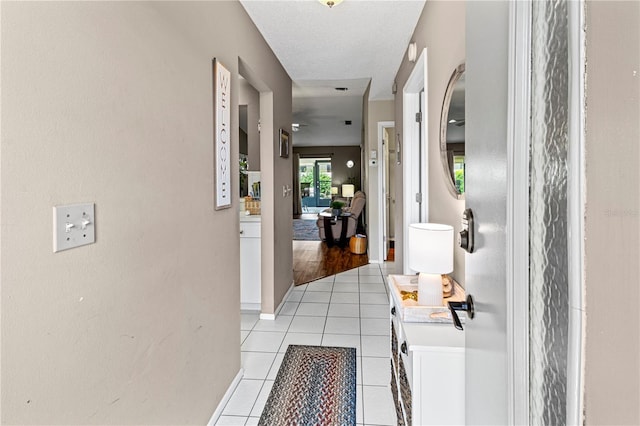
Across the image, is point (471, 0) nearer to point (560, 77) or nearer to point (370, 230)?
point (560, 77)

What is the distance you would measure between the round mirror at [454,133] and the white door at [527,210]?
33.8 inches

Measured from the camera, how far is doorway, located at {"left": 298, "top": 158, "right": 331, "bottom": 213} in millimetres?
13430

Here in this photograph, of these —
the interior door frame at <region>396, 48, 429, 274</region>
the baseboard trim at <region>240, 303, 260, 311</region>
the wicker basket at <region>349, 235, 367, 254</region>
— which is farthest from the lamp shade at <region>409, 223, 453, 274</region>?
the wicker basket at <region>349, 235, 367, 254</region>

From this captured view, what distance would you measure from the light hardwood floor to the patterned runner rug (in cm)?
187

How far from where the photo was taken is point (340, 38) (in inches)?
106

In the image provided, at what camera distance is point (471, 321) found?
85cm

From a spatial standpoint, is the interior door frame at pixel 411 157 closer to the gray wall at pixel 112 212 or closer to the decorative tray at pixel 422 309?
the decorative tray at pixel 422 309

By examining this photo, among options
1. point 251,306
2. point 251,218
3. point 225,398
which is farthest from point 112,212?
point 251,306

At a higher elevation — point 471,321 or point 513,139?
point 513,139

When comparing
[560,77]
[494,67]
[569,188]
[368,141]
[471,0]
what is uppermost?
[368,141]

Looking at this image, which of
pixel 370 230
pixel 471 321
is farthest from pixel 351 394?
pixel 370 230

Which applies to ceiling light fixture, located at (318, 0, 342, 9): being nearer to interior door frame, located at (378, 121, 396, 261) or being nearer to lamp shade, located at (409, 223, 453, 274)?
lamp shade, located at (409, 223, 453, 274)

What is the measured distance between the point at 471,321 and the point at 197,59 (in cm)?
152

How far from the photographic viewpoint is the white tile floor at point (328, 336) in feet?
6.15
